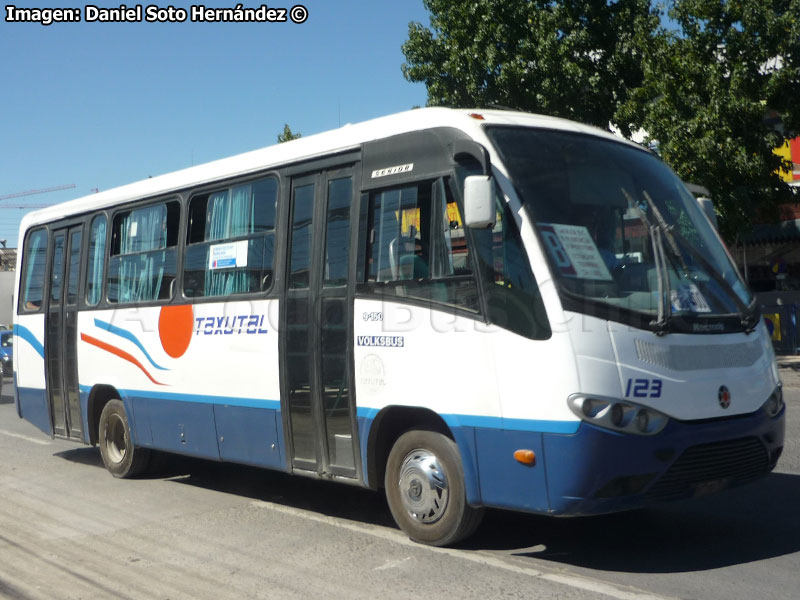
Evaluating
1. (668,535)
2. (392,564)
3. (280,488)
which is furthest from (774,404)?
(280,488)

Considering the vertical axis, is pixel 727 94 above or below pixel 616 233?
above

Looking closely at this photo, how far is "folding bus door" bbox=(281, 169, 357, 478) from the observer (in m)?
7.13

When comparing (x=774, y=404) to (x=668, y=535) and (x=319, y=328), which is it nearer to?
(x=668, y=535)

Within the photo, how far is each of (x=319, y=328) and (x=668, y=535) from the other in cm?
299

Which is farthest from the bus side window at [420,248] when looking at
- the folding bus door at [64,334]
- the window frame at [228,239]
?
the folding bus door at [64,334]

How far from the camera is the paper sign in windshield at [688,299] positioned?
234 inches

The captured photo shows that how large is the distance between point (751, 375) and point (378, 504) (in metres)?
3.51

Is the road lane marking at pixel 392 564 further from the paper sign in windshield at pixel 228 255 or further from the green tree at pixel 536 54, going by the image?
the green tree at pixel 536 54

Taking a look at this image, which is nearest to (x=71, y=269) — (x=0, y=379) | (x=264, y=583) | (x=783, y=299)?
(x=264, y=583)

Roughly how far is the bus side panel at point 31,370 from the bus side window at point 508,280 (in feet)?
24.5

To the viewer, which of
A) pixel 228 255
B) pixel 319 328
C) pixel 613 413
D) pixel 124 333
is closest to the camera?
pixel 613 413

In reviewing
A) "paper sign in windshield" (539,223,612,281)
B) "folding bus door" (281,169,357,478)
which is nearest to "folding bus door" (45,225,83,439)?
"folding bus door" (281,169,357,478)

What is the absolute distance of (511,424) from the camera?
5805 mm

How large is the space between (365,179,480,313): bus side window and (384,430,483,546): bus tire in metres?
1.00
